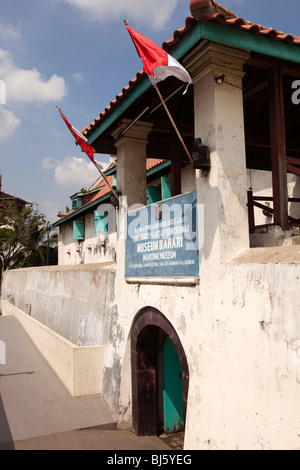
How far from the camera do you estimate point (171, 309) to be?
5.21 metres

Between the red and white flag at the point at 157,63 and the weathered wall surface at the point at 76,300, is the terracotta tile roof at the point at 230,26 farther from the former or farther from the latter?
the weathered wall surface at the point at 76,300

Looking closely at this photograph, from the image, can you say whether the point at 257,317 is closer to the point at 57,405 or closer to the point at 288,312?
the point at 288,312

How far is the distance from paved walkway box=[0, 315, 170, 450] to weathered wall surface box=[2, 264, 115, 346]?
48.0 inches

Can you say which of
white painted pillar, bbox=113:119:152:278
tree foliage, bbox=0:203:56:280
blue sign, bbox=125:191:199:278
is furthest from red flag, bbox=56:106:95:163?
tree foliage, bbox=0:203:56:280

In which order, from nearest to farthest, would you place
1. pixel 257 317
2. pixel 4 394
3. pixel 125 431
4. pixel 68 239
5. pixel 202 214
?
pixel 257 317 → pixel 202 214 → pixel 125 431 → pixel 4 394 → pixel 68 239

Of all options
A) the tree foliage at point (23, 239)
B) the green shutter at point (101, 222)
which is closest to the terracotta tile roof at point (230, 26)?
the green shutter at point (101, 222)

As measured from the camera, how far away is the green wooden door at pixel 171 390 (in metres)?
6.75

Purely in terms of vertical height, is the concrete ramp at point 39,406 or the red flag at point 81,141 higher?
the red flag at point 81,141

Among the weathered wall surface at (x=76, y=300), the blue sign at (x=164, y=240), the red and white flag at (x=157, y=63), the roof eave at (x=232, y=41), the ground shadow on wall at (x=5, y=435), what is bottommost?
the ground shadow on wall at (x=5, y=435)

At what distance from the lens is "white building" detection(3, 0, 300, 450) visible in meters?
3.51

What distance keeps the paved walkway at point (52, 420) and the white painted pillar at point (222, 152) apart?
11.8ft
